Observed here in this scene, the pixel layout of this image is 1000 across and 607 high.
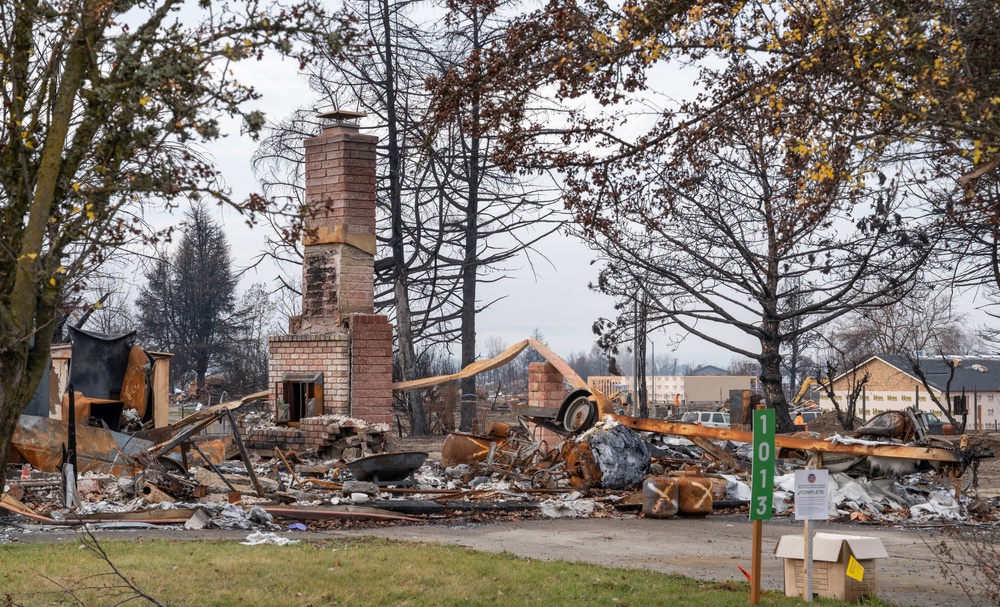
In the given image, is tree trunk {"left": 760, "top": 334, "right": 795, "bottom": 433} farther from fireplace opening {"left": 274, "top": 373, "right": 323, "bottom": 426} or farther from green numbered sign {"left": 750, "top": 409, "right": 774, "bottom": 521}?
green numbered sign {"left": 750, "top": 409, "right": 774, "bottom": 521}

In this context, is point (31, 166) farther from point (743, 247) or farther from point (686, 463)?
point (743, 247)

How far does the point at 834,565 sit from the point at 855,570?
201 millimetres

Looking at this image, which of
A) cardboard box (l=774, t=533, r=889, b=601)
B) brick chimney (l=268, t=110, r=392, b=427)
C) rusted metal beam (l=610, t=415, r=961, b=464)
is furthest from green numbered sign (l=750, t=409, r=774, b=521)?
brick chimney (l=268, t=110, r=392, b=427)

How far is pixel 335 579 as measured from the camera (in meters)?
7.34

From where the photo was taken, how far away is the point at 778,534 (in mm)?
10789

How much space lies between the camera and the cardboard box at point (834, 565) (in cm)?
688

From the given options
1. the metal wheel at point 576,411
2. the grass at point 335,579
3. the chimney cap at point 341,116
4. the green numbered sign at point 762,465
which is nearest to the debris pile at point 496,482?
the metal wheel at point 576,411

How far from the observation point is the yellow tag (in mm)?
6746

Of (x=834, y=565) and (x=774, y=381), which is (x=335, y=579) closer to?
(x=834, y=565)

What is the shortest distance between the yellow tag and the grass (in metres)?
0.24

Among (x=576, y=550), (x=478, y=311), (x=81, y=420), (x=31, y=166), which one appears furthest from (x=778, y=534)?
(x=478, y=311)

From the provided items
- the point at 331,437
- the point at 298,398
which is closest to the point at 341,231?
the point at 298,398

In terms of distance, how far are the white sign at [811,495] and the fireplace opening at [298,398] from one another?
38.2ft

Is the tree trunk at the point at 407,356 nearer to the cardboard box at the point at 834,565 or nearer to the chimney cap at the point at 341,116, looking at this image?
the chimney cap at the point at 341,116
